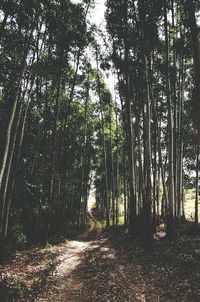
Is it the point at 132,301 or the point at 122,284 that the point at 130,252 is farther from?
the point at 132,301

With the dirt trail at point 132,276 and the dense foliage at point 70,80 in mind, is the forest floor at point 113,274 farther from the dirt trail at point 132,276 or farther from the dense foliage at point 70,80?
the dense foliage at point 70,80

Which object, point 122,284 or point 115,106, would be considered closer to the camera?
point 122,284

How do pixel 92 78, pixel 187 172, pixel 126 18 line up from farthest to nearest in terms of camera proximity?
pixel 187 172 → pixel 92 78 → pixel 126 18

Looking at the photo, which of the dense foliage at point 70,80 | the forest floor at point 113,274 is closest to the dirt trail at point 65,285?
the forest floor at point 113,274

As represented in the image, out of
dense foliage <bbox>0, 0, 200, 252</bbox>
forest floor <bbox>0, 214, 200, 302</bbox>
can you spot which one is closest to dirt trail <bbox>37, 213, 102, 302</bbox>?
forest floor <bbox>0, 214, 200, 302</bbox>

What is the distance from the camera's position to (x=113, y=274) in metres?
8.74

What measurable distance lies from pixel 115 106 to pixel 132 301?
1820 centimetres

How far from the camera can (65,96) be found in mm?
23297

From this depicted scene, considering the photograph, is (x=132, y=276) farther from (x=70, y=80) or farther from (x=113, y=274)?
(x=70, y=80)

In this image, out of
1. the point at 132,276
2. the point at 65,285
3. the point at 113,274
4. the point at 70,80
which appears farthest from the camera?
the point at 70,80

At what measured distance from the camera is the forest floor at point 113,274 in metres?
7.21

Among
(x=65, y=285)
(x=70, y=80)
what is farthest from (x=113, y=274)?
(x=70, y=80)

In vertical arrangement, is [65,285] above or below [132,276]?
below

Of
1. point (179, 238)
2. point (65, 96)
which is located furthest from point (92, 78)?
point (179, 238)
